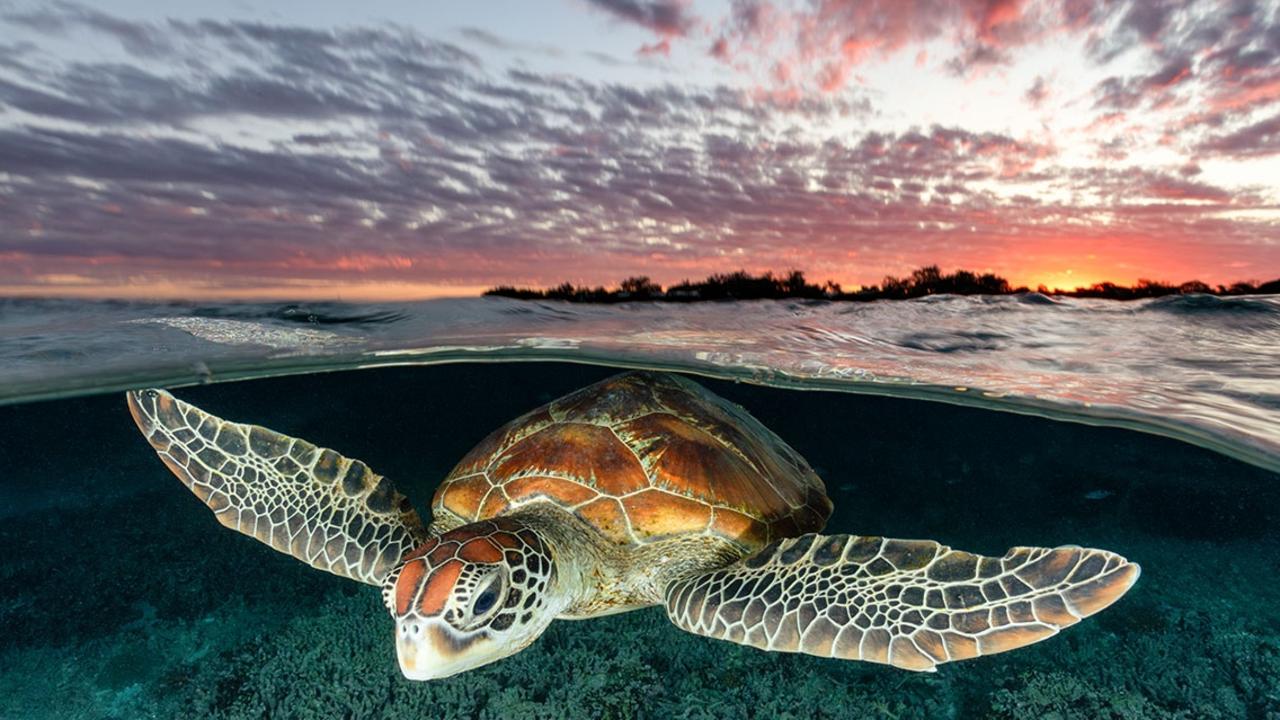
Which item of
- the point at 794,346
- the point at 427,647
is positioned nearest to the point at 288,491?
the point at 427,647

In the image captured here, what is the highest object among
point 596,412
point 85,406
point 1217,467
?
point 596,412

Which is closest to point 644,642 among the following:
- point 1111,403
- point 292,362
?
point 1111,403

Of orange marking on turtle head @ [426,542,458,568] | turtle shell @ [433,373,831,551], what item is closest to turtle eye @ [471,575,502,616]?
orange marking on turtle head @ [426,542,458,568]

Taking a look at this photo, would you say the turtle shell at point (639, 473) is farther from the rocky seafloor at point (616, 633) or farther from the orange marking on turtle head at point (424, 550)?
the rocky seafloor at point (616, 633)

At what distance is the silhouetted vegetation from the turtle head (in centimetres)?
707

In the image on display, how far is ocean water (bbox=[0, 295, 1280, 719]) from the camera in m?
5.14

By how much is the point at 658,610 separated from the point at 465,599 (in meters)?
3.64

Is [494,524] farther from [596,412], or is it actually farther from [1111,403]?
[1111,403]

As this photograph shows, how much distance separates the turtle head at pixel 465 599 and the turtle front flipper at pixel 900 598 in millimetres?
1060

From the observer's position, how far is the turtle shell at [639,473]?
12.9 feet

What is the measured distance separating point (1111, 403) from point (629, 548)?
25.4 feet

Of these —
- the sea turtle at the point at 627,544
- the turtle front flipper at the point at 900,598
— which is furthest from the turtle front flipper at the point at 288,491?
the turtle front flipper at the point at 900,598

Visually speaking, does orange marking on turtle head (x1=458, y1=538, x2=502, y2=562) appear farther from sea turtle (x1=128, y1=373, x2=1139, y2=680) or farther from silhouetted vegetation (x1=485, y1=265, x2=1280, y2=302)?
silhouetted vegetation (x1=485, y1=265, x2=1280, y2=302)

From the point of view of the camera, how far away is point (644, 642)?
17.9 ft
